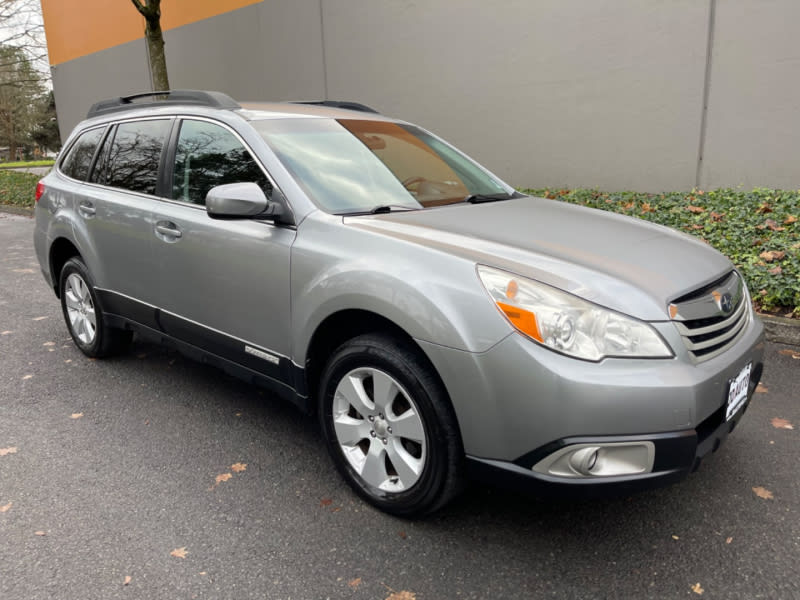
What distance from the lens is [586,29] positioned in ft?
27.1

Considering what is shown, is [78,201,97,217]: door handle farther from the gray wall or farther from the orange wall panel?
the orange wall panel

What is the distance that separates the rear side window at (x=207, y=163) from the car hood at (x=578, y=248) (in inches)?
29.8

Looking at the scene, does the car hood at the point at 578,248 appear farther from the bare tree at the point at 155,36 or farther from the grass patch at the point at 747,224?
the bare tree at the point at 155,36

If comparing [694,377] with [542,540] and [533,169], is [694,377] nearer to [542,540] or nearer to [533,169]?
[542,540]

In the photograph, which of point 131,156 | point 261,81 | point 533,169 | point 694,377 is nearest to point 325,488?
point 694,377

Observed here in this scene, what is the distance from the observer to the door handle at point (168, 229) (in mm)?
3474

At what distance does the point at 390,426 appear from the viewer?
2.62 meters

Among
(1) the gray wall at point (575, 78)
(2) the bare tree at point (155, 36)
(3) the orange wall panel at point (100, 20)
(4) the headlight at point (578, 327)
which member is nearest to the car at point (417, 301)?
(4) the headlight at point (578, 327)

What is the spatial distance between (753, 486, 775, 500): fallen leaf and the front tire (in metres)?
1.45

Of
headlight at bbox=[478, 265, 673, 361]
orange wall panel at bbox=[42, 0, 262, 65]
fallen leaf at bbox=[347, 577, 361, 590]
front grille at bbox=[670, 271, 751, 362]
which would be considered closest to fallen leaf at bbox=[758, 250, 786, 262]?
front grille at bbox=[670, 271, 751, 362]

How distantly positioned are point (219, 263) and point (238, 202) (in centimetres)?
52

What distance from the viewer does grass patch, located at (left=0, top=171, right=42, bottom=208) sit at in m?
15.2

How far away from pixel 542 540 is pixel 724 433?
0.83 meters

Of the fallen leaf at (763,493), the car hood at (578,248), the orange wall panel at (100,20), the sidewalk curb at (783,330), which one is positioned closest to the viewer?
the car hood at (578,248)
